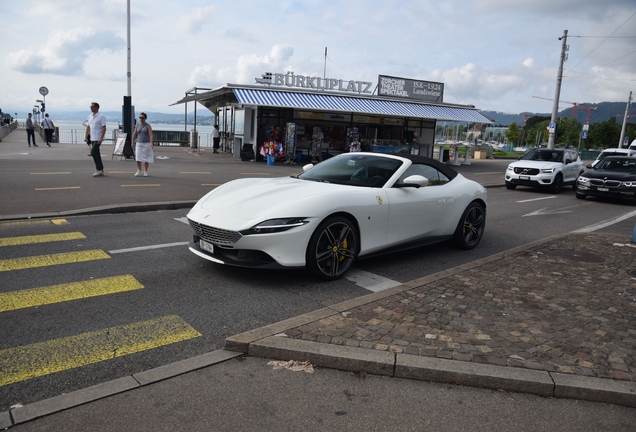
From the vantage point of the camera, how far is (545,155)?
19156mm

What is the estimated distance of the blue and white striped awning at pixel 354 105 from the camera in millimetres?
23359

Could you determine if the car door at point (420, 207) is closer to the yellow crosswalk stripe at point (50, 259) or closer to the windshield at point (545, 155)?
the yellow crosswalk stripe at point (50, 259)

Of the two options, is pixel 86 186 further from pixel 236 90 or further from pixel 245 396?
pixel 236 90

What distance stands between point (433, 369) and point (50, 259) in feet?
16.1

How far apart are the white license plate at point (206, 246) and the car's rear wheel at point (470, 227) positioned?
154 inches

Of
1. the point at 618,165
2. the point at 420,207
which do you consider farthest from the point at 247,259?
the point at 618,165

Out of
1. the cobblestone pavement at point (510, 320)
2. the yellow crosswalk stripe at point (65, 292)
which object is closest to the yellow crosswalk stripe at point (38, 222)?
the yellow crosswalk stripe at point (65, 292)

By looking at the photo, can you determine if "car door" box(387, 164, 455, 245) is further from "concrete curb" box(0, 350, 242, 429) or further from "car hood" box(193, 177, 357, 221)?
"concrete curb" box(0, 350, 242, 429)

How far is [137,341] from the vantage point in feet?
13.1

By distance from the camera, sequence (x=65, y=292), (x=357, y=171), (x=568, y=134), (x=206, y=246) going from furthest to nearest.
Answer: (x=568, y=134) → (x=357, y=171) → (x=206, y=246) → (x=65, y=292)

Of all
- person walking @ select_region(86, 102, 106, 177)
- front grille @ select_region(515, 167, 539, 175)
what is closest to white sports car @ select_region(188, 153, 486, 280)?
person walking @ select_region(86, 102, 106, 177)

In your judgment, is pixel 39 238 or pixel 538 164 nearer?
pixel 39 238

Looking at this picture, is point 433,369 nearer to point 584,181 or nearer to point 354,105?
point 584,181

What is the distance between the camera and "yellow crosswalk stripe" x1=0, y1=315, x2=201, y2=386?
11.4 feet
